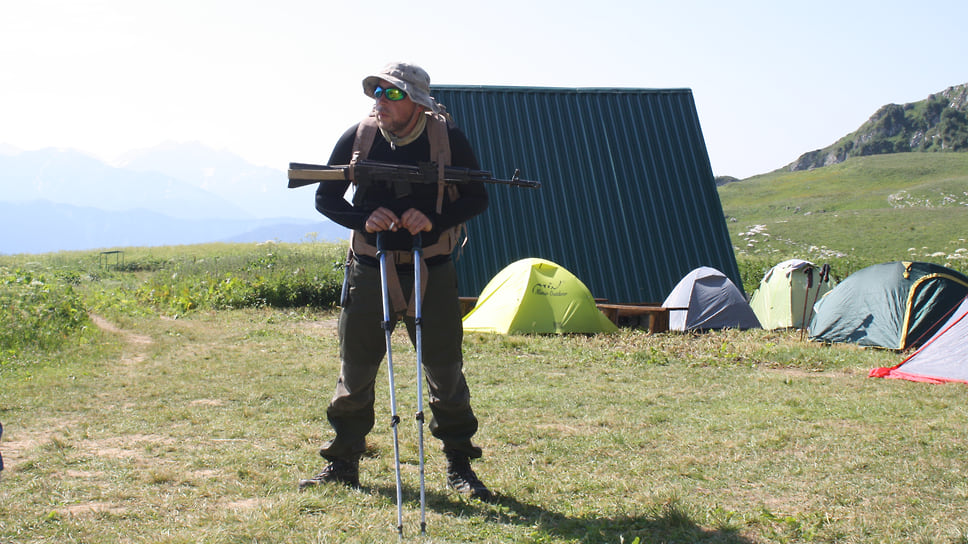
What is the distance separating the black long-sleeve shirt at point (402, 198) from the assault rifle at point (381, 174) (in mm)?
70

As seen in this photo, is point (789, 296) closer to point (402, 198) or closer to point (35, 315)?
point (402, 198)

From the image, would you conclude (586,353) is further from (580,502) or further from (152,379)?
(580,502)

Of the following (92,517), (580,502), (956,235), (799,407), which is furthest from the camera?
(956,235)

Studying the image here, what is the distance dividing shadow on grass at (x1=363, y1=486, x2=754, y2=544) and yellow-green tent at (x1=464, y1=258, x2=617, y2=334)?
7.29 m

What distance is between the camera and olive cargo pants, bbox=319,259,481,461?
4.02 m

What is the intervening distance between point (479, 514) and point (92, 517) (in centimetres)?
192

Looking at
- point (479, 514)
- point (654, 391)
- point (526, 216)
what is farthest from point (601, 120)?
point (479, 514)

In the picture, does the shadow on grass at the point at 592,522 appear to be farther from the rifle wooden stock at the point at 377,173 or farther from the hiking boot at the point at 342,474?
the rifle wooden stock at the point at 377,173

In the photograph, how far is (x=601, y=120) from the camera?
1606 cm

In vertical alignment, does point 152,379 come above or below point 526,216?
below

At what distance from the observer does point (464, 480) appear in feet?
13.8

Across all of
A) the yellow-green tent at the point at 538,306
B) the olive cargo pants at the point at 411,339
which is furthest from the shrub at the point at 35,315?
the olive cargo pants at the point at 411,339

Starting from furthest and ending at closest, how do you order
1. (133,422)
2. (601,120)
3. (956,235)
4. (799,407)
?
(956,235) < (601,120) < (799,407) < (133,422)

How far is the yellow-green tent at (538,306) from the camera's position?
11.4m
